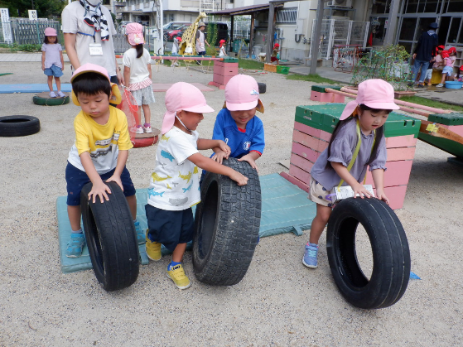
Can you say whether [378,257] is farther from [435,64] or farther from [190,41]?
[190,41]

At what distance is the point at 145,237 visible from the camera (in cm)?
298

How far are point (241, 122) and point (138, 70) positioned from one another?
3.54 meters

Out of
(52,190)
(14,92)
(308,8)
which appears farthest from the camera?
(308,8)

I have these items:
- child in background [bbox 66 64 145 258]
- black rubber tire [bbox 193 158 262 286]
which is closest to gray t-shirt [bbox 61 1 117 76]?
child in background [bbox 66 64 145 258]

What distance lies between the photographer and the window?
71.3ft

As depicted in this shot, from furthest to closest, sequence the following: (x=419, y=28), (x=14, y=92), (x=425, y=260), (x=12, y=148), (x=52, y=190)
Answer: (x=419, y=28) < (x=14, y=92) < (x=12, y=148) < (x=52, y=190) < (x=425, y=260)

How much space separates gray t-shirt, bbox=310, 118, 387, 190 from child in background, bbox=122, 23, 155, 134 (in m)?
3.71

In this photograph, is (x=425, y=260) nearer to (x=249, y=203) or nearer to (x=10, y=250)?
(x=249, y=203)

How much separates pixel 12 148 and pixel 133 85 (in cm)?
192

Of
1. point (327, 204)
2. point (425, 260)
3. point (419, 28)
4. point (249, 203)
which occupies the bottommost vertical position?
point (425, 260)

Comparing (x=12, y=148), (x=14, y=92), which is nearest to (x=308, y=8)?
(x=14, y=92)

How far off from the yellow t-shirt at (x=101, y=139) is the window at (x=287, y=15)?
21.5 m

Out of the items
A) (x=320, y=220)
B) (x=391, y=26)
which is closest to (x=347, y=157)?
(x=320, y=220)

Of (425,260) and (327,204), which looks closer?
→ (327,204)
